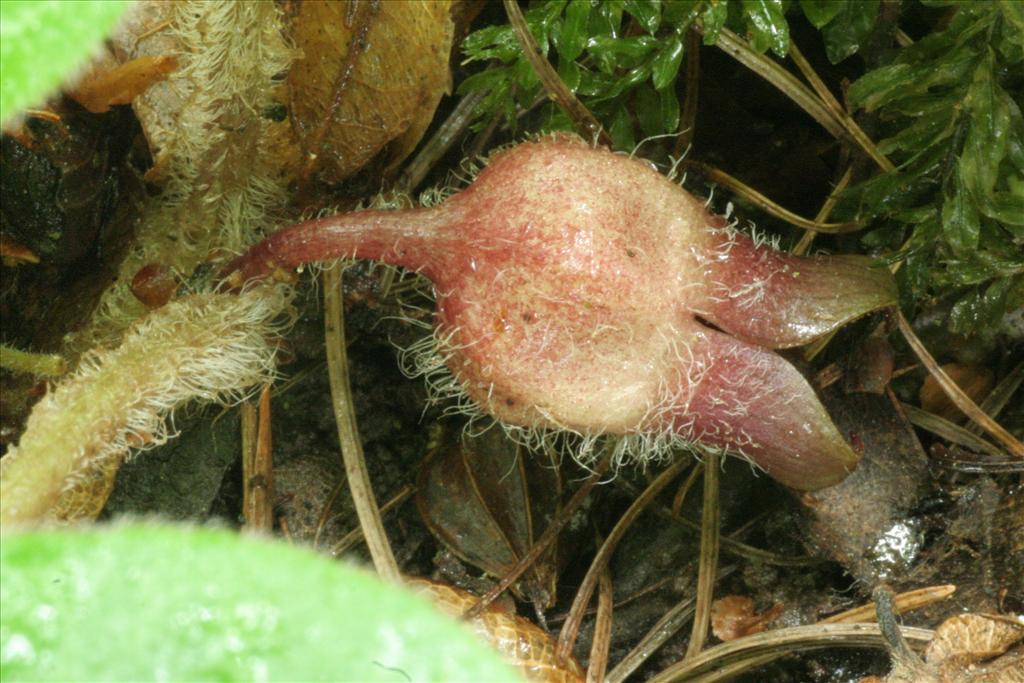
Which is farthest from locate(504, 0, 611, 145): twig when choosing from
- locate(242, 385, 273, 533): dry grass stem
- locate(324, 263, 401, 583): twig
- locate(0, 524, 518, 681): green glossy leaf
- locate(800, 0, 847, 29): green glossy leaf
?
locate(0, 524, 518, 681): green glossy leaf

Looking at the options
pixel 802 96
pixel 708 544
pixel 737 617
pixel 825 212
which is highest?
pixel 802 96

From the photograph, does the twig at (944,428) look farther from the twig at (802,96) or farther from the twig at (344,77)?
the twig at (344,77)

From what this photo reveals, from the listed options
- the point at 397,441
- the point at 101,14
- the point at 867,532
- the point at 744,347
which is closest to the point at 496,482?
the point at 397,441

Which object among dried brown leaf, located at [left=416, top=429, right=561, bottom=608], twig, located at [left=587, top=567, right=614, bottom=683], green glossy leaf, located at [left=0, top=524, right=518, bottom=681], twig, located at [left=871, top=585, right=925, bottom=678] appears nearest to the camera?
green glossy leaf, located at [left=0, top=524, right=518, bottom=681]

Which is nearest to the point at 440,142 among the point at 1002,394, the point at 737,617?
the point at 737,617

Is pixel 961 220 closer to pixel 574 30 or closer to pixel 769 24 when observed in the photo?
pixel 769 24

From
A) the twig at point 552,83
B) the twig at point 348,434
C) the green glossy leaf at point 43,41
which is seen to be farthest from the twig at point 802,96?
the green glossy leaf at point 43,41

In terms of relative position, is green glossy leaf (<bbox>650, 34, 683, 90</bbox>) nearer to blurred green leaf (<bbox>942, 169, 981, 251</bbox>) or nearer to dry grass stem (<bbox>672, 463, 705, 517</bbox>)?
blurred green leaf (<bbox>942, 169, 981, 251</bbox>)
